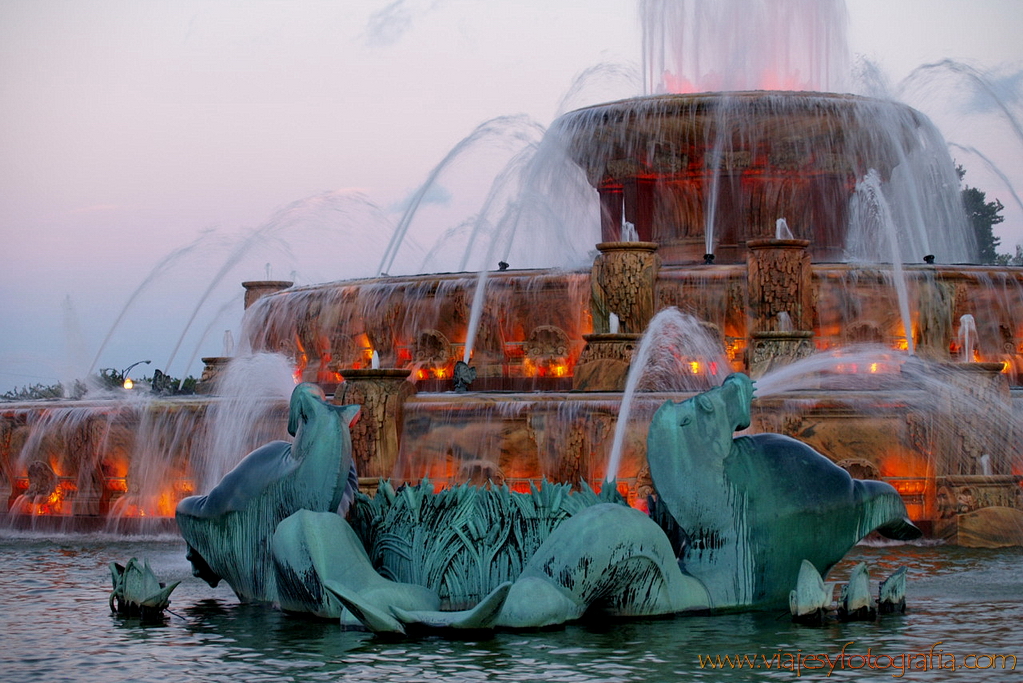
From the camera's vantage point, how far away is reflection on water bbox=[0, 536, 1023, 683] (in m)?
8.79

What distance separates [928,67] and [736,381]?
20307 millimetres

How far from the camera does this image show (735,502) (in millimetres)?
11039

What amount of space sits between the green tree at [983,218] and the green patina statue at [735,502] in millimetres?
51125

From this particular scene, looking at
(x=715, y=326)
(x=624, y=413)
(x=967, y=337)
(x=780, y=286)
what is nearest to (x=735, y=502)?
(x=624, y=413)

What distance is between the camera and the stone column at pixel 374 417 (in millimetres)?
17734

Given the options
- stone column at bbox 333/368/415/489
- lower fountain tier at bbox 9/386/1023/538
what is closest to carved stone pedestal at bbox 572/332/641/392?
lower fountain tier at bbox 9/386/1023/538

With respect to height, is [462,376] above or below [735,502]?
above

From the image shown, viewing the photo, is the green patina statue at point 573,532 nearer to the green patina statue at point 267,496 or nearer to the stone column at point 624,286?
the green patina statue at point 267,496

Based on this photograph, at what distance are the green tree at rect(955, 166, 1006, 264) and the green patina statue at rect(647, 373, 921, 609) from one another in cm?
5113

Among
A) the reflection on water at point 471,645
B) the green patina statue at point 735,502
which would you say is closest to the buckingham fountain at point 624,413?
the green patina statue at point 735,502

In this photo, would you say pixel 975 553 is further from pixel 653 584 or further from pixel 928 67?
pixel 928 67

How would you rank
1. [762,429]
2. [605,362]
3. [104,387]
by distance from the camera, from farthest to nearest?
[104,387] < [605,362] < [762,429]

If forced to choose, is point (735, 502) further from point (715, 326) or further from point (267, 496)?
point (715, 326)

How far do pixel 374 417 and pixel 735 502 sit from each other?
24.9 ft
